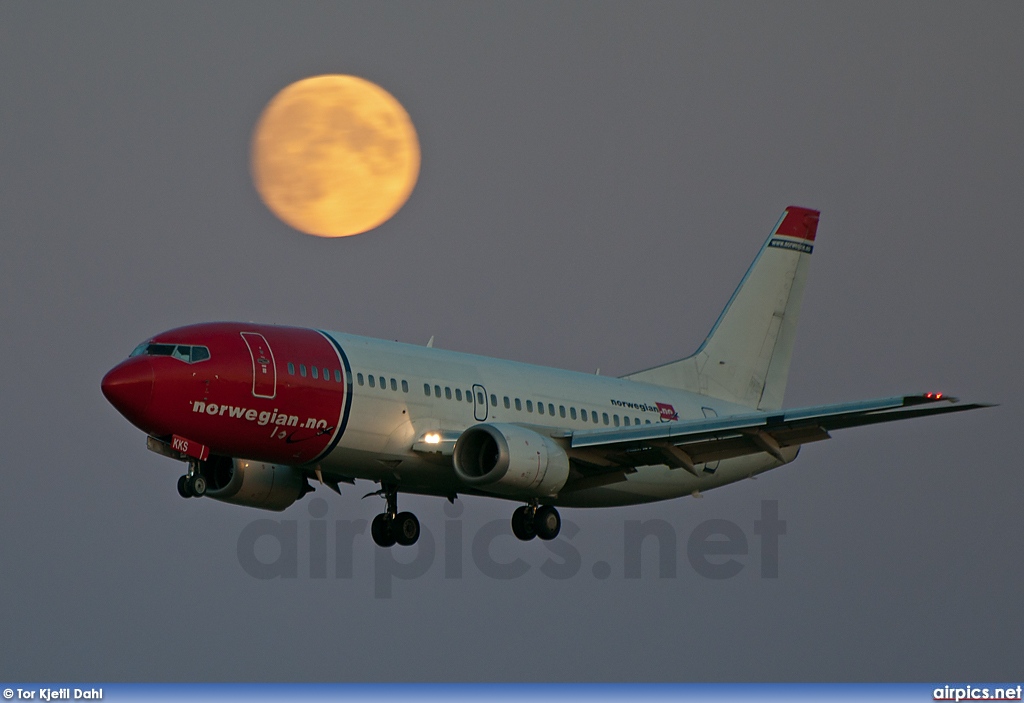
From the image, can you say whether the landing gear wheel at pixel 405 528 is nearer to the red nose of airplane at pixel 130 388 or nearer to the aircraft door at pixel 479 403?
the aircraft door at pixel 479 403

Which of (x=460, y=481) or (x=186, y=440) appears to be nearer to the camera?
(x=186, y=440)

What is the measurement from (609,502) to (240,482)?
1069cm

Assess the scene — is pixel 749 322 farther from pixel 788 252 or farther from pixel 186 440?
pixel 186 440

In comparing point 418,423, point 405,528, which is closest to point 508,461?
point 418,423

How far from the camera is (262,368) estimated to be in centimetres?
3997

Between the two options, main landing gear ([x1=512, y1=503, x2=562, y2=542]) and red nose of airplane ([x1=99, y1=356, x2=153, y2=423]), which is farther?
main landing gear ([x1=512, y1=503, x2=562, y2=542])

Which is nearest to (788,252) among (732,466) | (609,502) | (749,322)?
(749,322)

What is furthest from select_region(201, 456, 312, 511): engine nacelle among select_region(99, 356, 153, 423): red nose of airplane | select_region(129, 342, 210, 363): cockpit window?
select_region(99, 356, 153, 423): red nose of airplane

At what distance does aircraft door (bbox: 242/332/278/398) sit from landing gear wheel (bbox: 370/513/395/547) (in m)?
8.97

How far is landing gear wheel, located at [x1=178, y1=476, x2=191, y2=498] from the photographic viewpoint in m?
41.1

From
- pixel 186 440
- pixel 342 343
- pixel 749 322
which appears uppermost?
pixel 749 322

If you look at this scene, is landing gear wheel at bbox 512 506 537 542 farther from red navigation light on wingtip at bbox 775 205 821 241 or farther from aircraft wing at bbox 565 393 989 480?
red navigation light on wingtip at bbox 775 205 821 241

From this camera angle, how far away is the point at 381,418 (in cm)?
4200

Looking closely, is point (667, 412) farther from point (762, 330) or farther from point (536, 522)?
point (762, 330)
